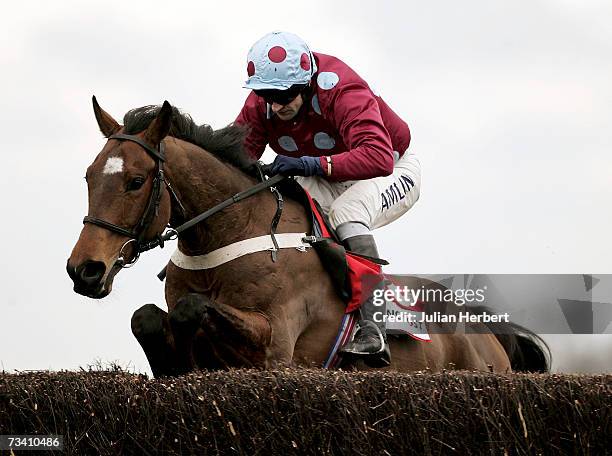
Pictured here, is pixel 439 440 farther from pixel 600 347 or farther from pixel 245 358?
pixel 600 347

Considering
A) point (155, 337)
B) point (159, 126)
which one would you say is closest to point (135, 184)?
point (159, 126)

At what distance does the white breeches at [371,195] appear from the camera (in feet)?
21.5

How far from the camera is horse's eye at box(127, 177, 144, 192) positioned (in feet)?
17.9

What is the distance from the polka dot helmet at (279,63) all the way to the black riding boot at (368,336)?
99 cm

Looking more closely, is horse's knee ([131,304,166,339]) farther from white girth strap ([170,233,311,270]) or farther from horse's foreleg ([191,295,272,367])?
white girth strap ([170,233,311,270])

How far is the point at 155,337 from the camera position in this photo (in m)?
5.68

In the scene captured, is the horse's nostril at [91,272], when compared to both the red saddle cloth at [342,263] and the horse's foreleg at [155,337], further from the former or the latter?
the red saddle cloth at [342,263]

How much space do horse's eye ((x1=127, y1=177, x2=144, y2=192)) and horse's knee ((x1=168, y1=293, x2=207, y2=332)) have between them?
60 cm

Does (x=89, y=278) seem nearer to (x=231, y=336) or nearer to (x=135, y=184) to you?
(x=135, y=184)

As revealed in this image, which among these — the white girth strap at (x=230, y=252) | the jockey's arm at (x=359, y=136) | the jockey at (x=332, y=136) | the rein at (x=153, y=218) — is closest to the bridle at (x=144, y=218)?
the rein at (x=153, y=218)

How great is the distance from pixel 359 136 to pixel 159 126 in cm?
123

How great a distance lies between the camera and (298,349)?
241 inches

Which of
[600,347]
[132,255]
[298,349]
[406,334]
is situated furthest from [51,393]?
[600,347]

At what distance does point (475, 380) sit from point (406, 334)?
6.62 feet
